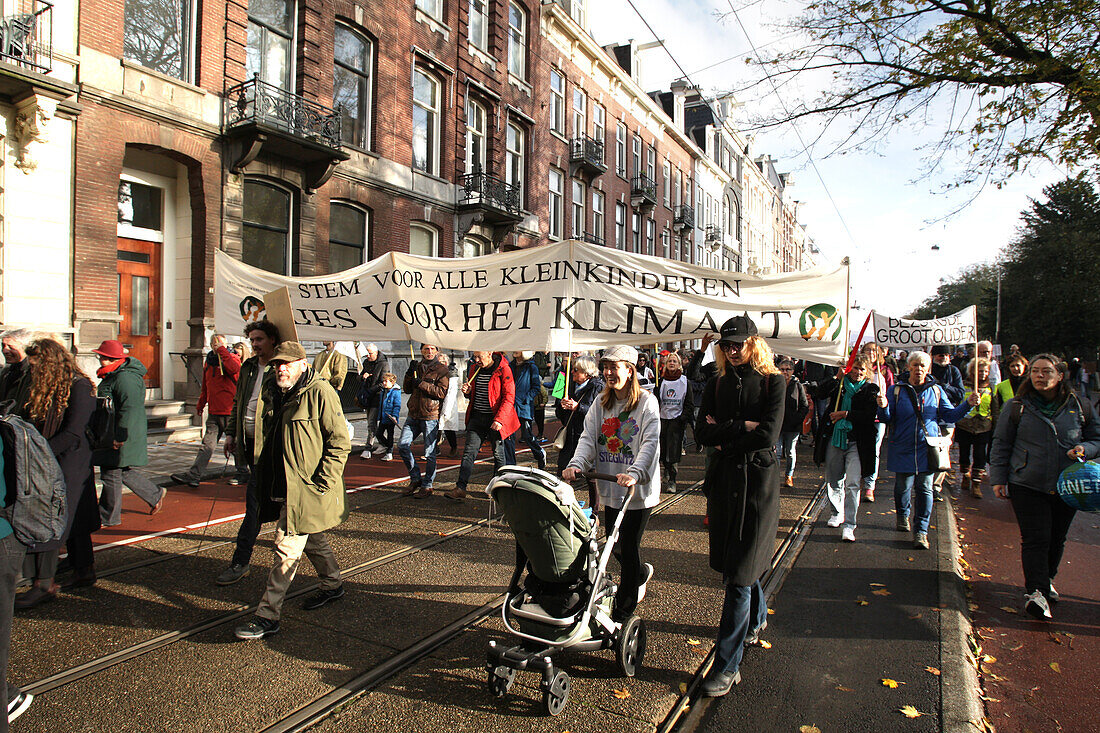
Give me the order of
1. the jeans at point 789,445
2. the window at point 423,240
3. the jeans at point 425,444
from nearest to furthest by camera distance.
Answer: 1. the jeans at point 425,444
2. the jeans at point 789,445
3. the window at point 423,240

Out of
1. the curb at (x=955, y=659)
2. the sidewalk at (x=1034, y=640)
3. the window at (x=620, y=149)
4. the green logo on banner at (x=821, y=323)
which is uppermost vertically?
the window at (x=620, y=149)

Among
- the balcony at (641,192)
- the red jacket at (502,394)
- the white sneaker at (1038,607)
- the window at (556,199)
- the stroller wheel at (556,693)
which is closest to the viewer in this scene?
the stroller wheel at (556,693)

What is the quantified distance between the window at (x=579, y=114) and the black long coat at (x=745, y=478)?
2509 centimetres

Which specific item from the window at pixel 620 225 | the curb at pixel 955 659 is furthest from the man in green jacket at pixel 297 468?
the window at pixel 620 225

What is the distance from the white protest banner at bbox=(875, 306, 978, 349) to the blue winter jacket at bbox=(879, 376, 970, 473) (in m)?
7.24

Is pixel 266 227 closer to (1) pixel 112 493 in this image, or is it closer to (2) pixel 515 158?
(1) pixel 112 493

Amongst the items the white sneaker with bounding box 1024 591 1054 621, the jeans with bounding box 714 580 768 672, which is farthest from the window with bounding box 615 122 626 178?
the jeans with bounding box 714 580 768 672

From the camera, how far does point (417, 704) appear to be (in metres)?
3.26

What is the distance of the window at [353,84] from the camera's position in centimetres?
1622

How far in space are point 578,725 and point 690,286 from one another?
357 cm

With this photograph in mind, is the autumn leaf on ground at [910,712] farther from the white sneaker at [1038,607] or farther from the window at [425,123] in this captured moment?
the window at [425,123]

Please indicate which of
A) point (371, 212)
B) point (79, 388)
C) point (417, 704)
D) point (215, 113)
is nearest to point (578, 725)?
point (417, 704)

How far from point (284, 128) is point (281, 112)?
0.60m

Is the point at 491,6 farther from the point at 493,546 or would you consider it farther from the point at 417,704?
the point at 417,704
